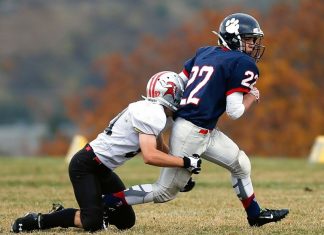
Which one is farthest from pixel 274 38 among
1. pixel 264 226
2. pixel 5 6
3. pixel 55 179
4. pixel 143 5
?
pixel 143 5

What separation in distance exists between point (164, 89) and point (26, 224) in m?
1.59

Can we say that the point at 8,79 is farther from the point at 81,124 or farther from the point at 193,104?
the point at 193,104

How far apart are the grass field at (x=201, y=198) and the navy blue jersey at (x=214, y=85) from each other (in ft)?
3.20

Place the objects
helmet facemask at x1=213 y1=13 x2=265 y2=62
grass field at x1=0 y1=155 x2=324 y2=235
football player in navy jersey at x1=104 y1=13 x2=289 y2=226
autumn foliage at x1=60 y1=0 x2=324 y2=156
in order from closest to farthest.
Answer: football player in navy jersey at x1=104 y1=13 x2=289 y2=226
helmet facemask at x1=213 y1=13 x2=265 y2=62
grass field at x1=0 y1=155 x2=324 y2=235
autumn foliage at x1=60 y1=0 x2=324 y2=156

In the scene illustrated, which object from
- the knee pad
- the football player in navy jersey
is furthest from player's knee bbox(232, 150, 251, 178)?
the knee pad

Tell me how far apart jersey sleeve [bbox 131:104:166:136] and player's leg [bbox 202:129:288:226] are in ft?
2.01

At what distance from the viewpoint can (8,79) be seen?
85.5 meters

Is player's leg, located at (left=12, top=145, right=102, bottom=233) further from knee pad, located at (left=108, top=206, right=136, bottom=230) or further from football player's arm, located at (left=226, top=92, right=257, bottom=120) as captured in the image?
football player's arm, located at (left=226, top=92, right=257, bottom=120)

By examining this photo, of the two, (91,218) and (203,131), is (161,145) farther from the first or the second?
(91,218)

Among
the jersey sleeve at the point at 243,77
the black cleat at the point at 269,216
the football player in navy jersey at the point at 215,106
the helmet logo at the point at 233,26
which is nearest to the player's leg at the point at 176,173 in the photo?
the football player in navy jersey at the point at 215,106

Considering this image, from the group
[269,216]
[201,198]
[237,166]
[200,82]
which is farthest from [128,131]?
[201,198]

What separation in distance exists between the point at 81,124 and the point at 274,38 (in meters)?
11.9

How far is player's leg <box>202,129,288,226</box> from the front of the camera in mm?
8086

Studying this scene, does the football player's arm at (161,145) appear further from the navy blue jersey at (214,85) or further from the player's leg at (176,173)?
the navy blue jersey at (214,85)
